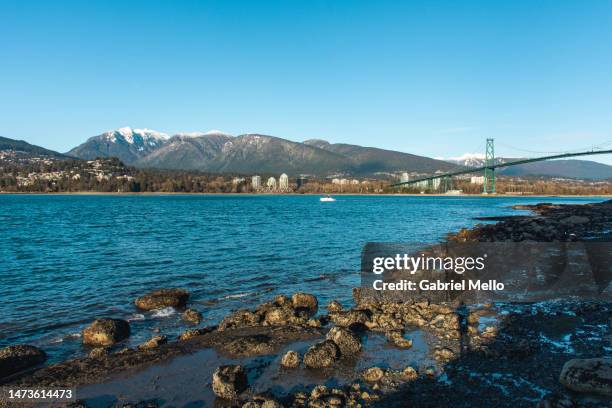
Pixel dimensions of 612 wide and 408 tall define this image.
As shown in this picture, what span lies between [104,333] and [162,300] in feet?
11.3

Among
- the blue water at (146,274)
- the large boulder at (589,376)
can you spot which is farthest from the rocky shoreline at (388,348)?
the blue water at (146,274)

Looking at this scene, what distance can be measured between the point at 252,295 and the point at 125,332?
5282 millimetres

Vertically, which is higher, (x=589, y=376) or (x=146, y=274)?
(x=589, y=376)

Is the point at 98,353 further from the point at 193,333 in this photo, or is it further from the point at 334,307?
the point at 334,307

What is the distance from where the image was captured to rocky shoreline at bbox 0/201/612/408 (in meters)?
7.10

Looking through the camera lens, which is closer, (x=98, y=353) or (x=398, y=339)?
(x=98, y=353)

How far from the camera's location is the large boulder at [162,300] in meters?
14.0

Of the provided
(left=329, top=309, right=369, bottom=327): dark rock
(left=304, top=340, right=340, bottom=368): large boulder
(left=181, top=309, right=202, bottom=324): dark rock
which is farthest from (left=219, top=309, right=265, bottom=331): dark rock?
(left=304, top=340, right=340, bottom=368): large boulder

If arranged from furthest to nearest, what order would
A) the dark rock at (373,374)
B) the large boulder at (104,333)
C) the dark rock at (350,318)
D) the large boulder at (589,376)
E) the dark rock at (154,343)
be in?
the dark rock at (350,318) < the large boulder at (104,333) < the dark rock at (154,343) < the dark rock at (373,374) < the large boulder at (589,376)

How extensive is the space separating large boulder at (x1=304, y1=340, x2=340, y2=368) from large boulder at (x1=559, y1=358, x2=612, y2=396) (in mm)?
4206

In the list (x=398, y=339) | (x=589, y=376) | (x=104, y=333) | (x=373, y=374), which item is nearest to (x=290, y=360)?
(x=373, y=374)

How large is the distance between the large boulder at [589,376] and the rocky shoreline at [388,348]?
0.6 inches

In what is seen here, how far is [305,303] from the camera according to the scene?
13.6 m

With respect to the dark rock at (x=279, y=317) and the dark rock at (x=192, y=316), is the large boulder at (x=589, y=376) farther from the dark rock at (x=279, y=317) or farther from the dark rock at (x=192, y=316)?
the dark rock at (x=192, y=316)
